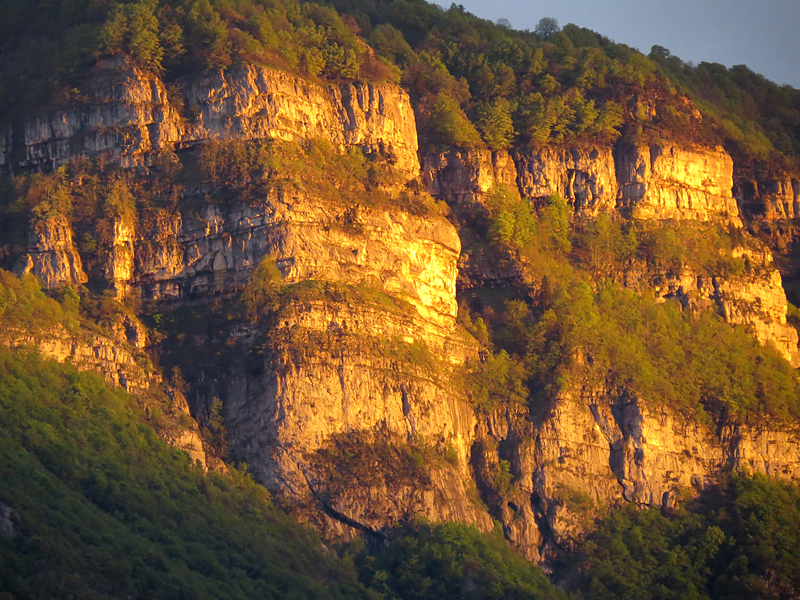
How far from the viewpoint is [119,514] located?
5878 centimetres

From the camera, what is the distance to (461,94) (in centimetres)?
8138

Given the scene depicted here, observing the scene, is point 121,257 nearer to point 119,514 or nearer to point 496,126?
point 119,514

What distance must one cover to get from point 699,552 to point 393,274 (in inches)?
634

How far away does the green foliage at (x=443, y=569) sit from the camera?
62.5 m

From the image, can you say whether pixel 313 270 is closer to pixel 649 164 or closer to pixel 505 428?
pixel 505 428

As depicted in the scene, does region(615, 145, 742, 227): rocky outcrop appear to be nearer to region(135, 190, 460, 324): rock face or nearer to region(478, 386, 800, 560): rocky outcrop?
region(478, 386, 800, 560): rocky outcrop

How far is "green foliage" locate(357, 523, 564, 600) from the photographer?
62.5 meters

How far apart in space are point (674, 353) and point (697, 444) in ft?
15.4

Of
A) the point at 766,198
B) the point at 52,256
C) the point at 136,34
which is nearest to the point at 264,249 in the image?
the point at 52,256

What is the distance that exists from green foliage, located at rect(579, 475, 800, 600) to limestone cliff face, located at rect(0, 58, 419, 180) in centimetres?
2066

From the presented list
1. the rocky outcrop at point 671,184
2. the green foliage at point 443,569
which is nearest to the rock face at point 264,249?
the green foliage at point 443,569

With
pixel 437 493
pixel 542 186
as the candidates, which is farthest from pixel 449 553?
pixel 542 186

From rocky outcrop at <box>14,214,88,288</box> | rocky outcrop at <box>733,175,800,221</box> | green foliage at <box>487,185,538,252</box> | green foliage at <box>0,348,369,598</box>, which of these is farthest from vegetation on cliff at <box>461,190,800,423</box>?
rocky outcrop at <box>14,214,88,288</box>

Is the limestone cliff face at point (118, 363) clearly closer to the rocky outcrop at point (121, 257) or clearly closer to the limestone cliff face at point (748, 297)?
the rocky outcrop at point (121, 257)
